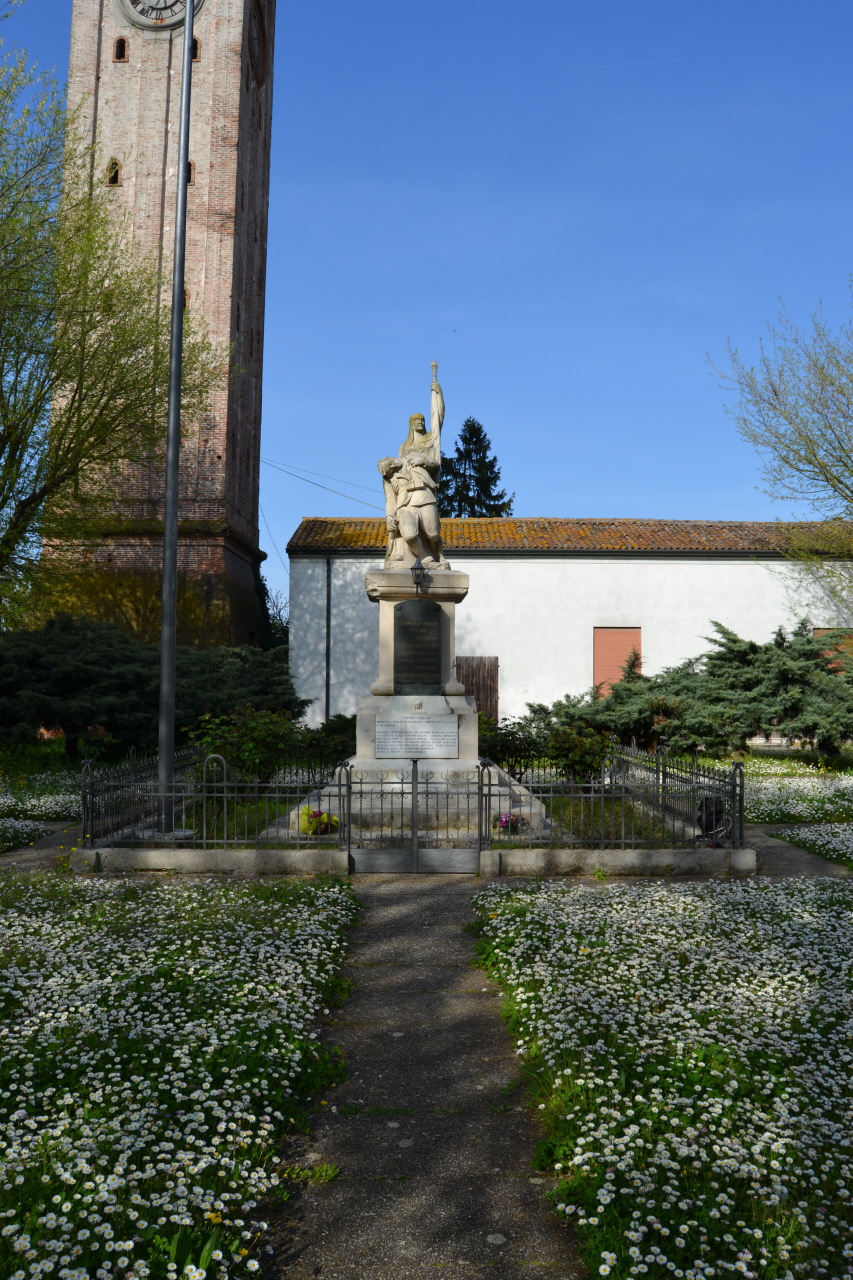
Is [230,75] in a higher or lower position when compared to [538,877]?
higher

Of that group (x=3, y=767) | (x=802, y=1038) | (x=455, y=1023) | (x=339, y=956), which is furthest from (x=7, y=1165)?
(x=3, y=767)

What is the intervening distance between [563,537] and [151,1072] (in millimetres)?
24060

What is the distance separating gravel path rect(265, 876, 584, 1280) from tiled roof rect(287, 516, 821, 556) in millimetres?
20834

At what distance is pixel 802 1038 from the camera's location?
4.62 m

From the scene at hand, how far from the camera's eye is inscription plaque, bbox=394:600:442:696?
1178 cm

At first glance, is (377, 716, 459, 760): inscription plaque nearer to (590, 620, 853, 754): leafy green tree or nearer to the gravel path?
the gravel path

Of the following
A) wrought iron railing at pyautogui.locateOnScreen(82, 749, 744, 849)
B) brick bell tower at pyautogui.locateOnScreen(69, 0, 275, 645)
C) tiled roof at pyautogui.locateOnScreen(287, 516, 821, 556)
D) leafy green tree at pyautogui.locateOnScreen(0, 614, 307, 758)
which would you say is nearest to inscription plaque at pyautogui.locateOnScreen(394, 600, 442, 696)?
wrought iron railing at pyautogui.locateOnScreen(82, 749, 744, 849)

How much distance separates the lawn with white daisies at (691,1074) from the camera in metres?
2.99

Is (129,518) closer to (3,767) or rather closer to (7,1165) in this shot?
(3,767)

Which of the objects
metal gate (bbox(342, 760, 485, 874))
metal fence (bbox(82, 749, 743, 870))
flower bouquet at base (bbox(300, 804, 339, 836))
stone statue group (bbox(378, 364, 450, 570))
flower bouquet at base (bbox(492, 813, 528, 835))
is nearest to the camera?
metal gate (bbox(342, 760, 485, 874))

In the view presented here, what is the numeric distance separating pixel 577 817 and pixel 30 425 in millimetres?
12635

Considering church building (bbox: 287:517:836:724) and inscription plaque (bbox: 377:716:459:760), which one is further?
church building (bbox: 287:517:836:724)

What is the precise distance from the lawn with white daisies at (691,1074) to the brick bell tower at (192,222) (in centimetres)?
1877

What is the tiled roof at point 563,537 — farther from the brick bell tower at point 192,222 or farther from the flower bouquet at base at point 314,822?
the flower bouquet at base at point 314,822
